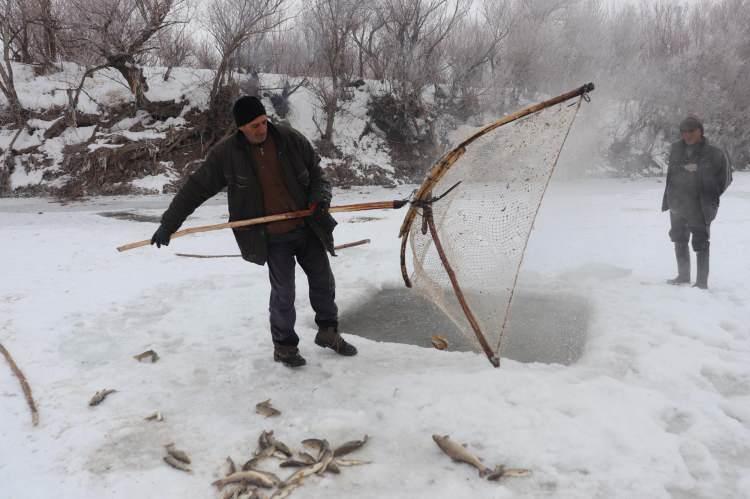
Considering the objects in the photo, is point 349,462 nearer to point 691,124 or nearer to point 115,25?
point 691,124

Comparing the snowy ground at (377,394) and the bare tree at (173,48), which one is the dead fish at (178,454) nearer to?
the snowy ground at (377,394)

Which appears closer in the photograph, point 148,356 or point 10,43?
point 148,356

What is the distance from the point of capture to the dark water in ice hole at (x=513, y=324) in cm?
376

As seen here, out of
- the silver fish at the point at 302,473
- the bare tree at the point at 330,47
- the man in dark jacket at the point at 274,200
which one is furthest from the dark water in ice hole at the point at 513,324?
the bare tree at the point at 330,47

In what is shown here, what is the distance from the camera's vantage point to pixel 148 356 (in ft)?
11.7

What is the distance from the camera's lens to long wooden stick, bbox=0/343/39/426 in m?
2.80

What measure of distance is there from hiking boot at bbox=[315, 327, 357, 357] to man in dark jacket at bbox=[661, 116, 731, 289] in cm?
338

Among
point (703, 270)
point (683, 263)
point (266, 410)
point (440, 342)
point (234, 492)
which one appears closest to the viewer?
point (234, 492)

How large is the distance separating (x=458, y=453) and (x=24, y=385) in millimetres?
2671

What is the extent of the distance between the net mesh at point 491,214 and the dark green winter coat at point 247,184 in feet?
2.57

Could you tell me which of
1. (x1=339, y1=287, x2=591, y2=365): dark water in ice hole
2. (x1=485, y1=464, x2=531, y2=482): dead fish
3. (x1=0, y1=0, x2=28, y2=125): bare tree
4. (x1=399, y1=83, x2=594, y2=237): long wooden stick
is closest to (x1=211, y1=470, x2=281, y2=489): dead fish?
(x1=485, y1=464, x2=531, y2=482): dead fish

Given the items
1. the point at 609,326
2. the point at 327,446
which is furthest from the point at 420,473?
the point at 609,326

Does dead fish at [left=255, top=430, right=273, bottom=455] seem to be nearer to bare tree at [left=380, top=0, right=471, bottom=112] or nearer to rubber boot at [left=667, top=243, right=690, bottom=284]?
rubber boot at [left=667, top=243, right=690, bottom=284]

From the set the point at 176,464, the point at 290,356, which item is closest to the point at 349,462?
the point at 176,464
